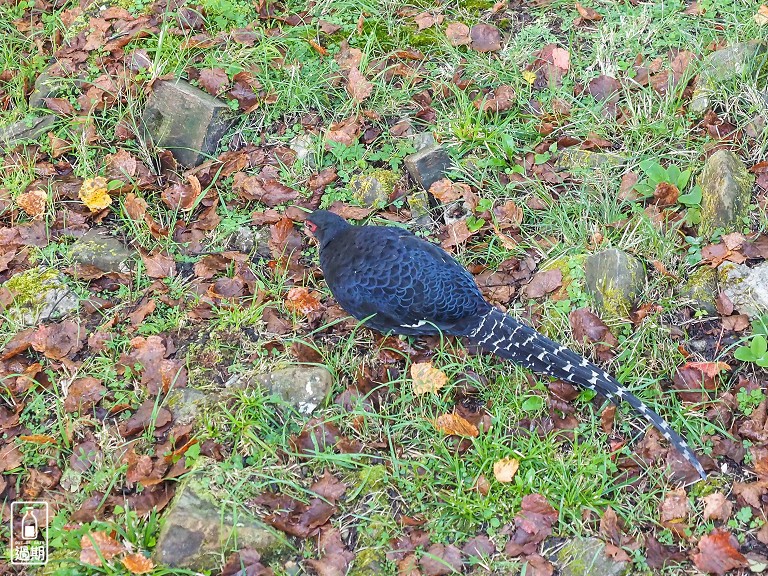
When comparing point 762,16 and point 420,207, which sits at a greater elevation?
point 762,16

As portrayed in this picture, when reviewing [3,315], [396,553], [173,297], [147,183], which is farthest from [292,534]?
[147,183]

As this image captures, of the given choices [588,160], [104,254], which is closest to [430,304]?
[588,160]

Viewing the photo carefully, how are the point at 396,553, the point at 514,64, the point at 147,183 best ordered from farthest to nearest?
1. the point at 514,64
2. the point at 147,183
3. the point at 396,553

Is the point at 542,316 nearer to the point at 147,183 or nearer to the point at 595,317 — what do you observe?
the point at 595,317

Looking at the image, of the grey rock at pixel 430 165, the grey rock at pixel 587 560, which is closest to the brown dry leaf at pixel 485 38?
the grey rock at pixel 430 165

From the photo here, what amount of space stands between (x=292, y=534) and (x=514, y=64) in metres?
3.76

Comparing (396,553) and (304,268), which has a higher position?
(304,268)

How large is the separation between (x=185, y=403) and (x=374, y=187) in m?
1.98

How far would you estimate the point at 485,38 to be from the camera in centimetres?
556

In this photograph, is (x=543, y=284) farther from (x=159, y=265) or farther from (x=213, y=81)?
(x=213, y=81)

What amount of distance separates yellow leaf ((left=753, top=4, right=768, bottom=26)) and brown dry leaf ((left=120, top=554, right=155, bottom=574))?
5351 mm

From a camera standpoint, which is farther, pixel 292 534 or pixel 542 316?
pixel 542 316

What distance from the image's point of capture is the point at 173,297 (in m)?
4.47

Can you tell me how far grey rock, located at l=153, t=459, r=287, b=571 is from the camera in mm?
3314
